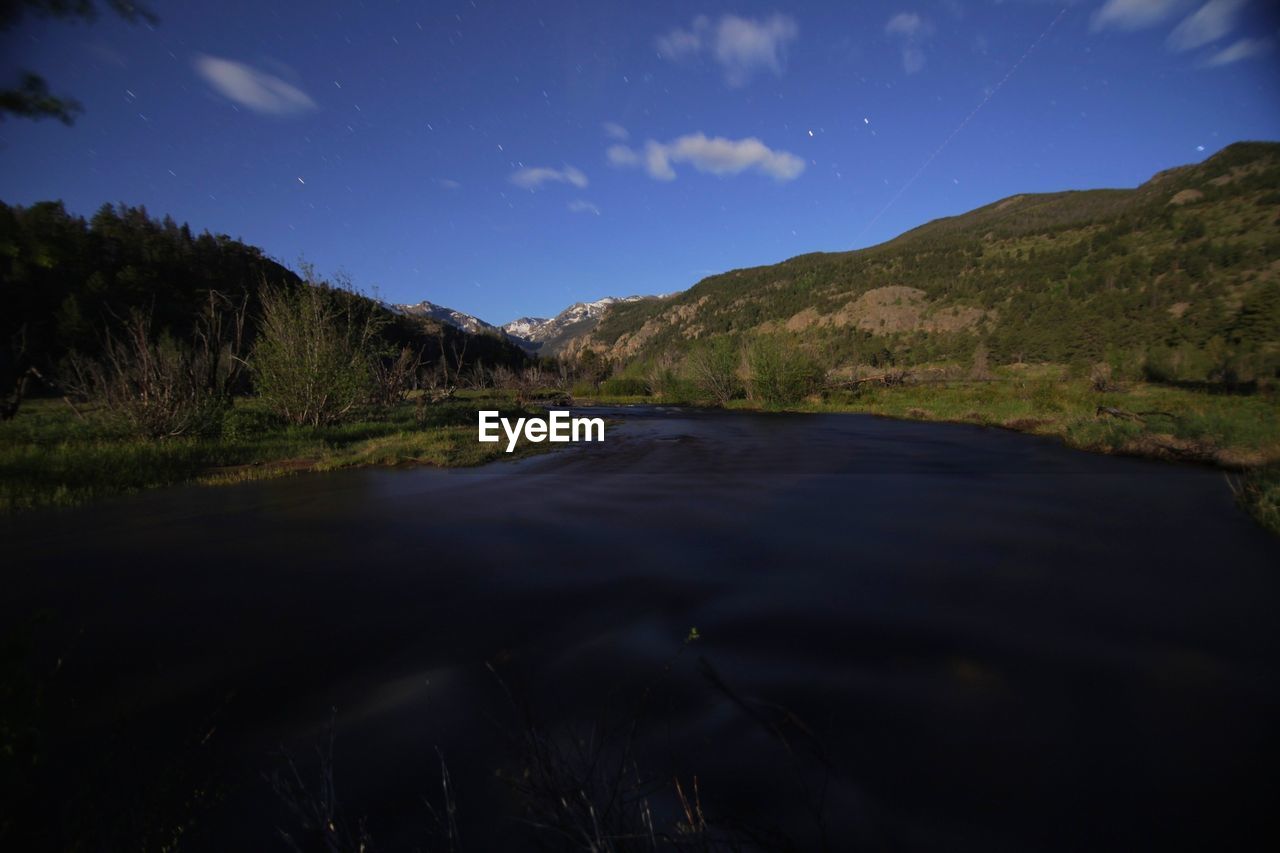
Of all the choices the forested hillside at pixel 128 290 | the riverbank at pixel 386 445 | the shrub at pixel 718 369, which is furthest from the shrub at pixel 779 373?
the forested hillside at pixel 128 290

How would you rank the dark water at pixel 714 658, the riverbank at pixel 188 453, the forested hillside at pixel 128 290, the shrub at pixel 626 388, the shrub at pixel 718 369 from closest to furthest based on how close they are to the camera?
1. the dark water at pixel 714 658
2. the riverbank at pixel 188 453
3. the forested hillside at pixel 128 290
4. the shrub at pixel 718 369
5. the shrub at pixel 626 388

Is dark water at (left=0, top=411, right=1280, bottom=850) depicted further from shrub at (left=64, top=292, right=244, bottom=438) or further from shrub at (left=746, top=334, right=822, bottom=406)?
shrub at (left=746, top=334, right=822, bottom=406)

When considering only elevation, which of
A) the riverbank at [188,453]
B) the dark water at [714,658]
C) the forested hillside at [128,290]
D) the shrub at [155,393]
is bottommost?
the dark water at [714,658]

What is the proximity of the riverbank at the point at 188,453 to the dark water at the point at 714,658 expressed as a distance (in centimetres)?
200

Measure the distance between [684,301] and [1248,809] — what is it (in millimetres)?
196245

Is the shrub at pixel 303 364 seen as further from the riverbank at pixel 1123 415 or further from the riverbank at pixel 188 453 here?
the riverbank at pixel 1123 415

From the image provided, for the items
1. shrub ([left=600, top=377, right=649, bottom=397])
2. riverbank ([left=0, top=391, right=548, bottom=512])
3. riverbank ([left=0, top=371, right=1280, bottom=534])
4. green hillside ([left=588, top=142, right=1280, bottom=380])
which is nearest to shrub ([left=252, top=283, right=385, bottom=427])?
riverbank ([left=0, top=391, right=548, bottom=512])

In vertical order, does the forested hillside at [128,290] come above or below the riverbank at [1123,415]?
above

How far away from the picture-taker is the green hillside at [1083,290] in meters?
38.5

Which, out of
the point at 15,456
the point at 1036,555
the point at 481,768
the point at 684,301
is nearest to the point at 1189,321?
the point at 1036,555

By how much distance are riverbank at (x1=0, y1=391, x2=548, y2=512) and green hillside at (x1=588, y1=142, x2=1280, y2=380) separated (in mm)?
35283

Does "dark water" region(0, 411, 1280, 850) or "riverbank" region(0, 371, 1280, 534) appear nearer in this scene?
"dark water" region(0, 411, 1280, 850)

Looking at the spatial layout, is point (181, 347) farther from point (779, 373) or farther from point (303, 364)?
point (779, 373)

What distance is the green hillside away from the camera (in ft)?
126
